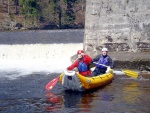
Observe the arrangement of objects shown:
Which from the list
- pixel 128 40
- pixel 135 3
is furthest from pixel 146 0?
pixel 128 40

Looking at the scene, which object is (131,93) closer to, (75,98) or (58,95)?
(75,98)

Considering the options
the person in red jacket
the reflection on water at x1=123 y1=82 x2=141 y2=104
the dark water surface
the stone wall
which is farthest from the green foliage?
the person in red jacket

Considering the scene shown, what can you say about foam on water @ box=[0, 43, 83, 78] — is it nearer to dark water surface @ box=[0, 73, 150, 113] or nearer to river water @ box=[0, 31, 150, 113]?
river water @ box=[0, 31, 150, 113]

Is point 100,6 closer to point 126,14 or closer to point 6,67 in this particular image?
point 126,14

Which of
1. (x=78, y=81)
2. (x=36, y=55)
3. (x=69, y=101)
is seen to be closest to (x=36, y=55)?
(x=36, y=55)

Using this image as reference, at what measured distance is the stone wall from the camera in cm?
1633

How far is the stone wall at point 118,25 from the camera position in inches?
643

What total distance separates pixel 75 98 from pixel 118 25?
5.89 m

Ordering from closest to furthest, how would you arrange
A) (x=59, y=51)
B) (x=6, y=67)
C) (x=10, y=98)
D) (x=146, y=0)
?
(x=10, y=98) → (x=146, y=0) → (x=6, y=67) → (x=59, y=51)

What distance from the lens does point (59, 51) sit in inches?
864

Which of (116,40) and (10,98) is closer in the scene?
(10,98)

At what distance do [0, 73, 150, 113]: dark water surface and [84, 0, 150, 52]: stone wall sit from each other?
2.39m

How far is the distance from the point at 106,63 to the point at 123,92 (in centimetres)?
178

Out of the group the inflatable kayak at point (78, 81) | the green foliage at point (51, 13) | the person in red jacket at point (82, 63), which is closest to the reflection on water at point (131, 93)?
the inflatable kayak at point (78, 81)
